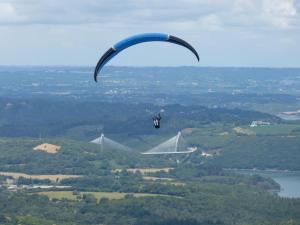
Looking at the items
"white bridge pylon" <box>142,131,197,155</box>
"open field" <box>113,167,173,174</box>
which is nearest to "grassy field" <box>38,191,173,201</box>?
"open field" <box>113,167,173,174</box>

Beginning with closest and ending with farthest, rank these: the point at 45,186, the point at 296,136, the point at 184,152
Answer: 1. the point at 45,186
2. the point at 184,152
3. the point at 296,136

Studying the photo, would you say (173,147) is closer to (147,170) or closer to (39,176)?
(147,170)

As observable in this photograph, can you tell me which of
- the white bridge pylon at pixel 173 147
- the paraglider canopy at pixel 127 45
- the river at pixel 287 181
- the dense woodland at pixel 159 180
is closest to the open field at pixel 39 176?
the dense woodland at pixel 159 180

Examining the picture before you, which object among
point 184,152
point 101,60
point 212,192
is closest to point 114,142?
point 184,152

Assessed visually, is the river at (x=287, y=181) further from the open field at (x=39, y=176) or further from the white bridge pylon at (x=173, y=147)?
the open field at (x=39, y=176)

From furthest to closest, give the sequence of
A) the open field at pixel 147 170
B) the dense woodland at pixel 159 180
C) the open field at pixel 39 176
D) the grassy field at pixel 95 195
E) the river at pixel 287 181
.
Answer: the open field at pixel 147 170, the open field at pixel 39 176, the river at pixel 287 181, the grassy field at pixel 95 195, the dense woodland at pixel 159 180

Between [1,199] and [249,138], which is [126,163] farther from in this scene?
[1,199]

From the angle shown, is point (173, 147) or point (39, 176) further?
point (173, 147)

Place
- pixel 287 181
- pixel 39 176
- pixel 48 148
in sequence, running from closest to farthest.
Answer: pixel 39 176 → pixel 287 181 → pixel 48 148

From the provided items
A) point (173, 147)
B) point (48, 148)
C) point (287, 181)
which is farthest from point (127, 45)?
point (173, 147)
